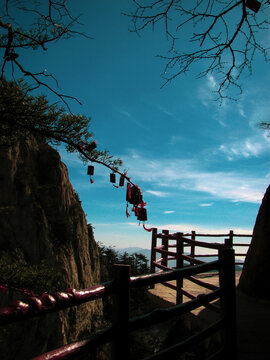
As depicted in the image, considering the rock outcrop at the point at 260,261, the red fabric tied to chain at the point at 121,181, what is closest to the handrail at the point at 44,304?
the red fabric tied to chain at the point at 121,181

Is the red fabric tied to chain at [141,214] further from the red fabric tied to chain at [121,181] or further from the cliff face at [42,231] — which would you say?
the cliff face at [42,231]

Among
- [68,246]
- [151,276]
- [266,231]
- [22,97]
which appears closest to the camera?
[151,276]

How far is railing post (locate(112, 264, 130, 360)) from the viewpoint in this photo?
1.67 metres

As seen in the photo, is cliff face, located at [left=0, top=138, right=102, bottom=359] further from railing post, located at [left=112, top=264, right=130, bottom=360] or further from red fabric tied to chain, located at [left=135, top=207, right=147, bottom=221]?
railing post, located at [left=112, top=264, right=130, bottom=360]

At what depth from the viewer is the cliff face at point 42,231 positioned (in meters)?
4.87

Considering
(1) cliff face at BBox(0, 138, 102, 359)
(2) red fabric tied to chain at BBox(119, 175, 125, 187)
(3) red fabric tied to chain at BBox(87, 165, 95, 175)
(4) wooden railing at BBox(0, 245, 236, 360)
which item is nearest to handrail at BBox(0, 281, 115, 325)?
(4) wooden railing at BBox(0, 245, 236, 360)

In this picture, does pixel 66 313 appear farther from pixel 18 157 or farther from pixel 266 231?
pixel 266 231

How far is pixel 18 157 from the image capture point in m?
6.04

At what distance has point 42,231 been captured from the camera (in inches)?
236

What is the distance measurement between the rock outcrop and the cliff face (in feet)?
15.5

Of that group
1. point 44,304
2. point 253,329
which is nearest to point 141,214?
point 44,304

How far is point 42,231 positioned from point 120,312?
4871 millimetres

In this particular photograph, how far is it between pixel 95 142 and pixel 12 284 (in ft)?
6.65

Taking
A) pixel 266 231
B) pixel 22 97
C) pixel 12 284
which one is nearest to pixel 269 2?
pixel 22 97
